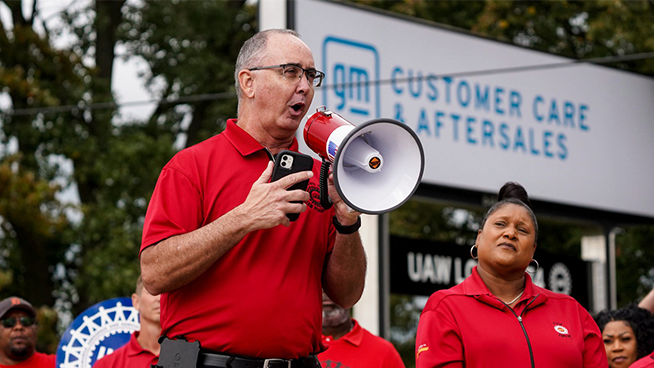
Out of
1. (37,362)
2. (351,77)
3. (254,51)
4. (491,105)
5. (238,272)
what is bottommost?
(37,362)

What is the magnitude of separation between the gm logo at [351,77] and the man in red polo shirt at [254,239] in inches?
229

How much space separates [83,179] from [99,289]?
2236mm

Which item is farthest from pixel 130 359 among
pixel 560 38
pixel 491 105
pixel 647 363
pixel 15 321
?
pixel 560 38

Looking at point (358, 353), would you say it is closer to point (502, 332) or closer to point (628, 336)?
point (628, 336)

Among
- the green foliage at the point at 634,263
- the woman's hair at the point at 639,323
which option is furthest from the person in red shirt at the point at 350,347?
the green foliage at the point at 634,263

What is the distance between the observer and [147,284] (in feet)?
11.3

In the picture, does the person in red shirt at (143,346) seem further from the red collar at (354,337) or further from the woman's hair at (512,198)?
the woman's hair at (512,198)

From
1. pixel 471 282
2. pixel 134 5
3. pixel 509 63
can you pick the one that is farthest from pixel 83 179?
pixel 471 282

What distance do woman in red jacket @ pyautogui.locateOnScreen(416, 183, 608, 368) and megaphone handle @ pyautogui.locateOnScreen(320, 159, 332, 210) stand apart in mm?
1129

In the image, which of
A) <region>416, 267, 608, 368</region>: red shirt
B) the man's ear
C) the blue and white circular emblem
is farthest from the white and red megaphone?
the blue and white circular emblem

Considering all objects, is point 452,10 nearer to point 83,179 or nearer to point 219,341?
point 83,179

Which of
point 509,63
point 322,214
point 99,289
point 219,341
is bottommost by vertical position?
point 99,289

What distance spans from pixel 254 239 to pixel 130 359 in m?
2.94

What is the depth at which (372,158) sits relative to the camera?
143 inches
